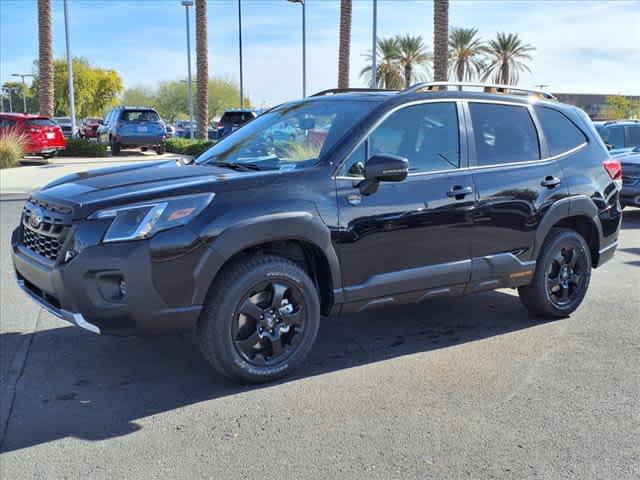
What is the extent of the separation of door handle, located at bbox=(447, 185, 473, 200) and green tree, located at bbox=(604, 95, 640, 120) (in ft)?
164

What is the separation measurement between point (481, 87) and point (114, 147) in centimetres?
2266

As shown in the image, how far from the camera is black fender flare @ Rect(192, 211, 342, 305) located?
394 cm

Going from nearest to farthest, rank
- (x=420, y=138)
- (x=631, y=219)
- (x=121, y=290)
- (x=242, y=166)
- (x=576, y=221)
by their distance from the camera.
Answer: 1. (x=121, y=290)
2. (x=242, y=166)
3. (x=420, y=138)
4. (x=576, y=221)
5. (x=631, y=219)

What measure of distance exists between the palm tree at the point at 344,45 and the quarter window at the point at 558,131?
74.6 feet

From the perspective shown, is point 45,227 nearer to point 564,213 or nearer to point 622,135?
point 564,213

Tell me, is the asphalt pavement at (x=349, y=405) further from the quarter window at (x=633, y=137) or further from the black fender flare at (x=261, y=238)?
the quarter window at (x=633, y=137)

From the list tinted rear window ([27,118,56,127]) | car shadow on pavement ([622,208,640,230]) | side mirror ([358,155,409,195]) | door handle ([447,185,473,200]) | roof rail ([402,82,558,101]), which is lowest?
car shadow on pavement ([622,208,640,230])

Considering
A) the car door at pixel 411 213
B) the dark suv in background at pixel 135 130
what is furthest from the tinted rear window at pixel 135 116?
the car door at pixel 411 213

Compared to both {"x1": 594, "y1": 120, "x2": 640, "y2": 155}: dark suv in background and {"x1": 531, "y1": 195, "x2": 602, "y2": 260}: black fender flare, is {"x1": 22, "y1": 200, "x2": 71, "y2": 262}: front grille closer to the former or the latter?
{"x1": 531, "y1": 195, "x2": 602, "y2": 260}: black fender flare

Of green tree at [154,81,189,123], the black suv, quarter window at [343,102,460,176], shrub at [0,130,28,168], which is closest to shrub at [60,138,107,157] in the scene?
shrub at [0,130,28,168]

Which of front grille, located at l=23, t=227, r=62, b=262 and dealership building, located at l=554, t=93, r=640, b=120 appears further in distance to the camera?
dealership building, located at l=554, t=93, r=640, b=120

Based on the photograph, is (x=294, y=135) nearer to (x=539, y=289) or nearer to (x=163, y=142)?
(x=539, y=289)

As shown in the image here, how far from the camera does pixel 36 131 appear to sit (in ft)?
73.8

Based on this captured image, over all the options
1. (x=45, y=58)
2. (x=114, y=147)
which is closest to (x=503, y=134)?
(x=114, y=147)
